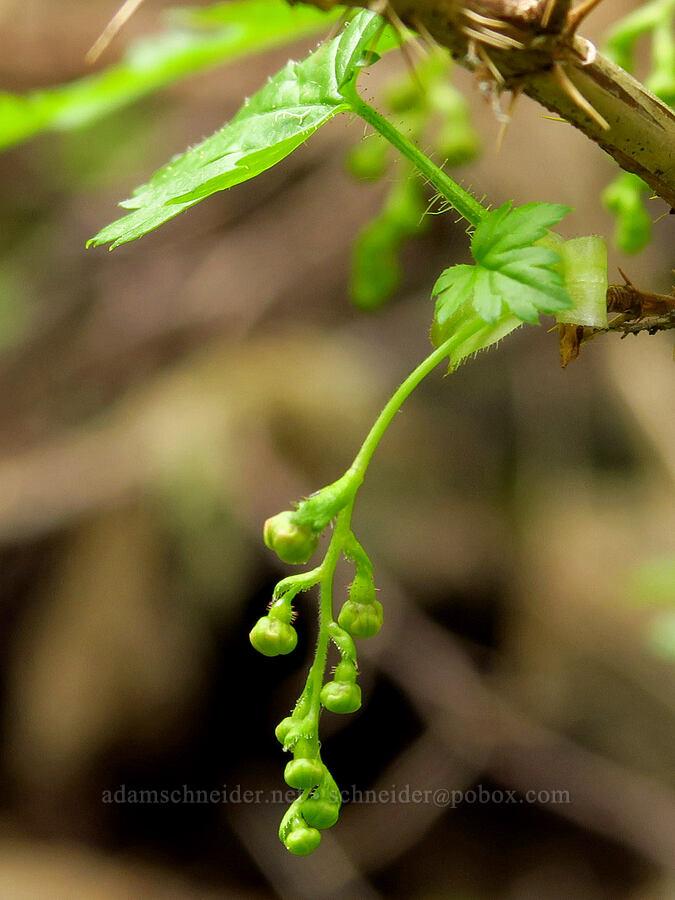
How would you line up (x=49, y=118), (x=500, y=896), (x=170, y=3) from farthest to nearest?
1. (x=170, y=3)
2. (x=500, y=896)
3. (x=49, y=118)

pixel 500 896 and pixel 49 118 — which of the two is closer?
pixel 49 118

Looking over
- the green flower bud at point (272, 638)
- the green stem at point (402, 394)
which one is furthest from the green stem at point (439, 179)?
the green flower bud at point (272, 638)

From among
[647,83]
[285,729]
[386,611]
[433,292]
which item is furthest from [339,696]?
[386,611]

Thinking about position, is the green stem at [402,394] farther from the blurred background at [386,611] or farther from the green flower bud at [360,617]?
the blurred background at [386,611]

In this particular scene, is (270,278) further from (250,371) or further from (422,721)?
(422,721)

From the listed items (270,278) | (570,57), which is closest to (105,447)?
(270,278)

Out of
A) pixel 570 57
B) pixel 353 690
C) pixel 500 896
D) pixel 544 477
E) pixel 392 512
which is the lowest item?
pixel 500 896

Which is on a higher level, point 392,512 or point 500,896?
point 392,512
